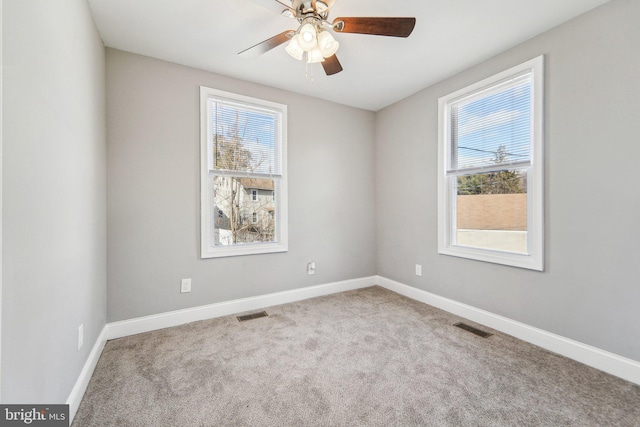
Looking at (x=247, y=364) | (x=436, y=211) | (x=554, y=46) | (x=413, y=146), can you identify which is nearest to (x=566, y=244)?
(x=436, y=211)

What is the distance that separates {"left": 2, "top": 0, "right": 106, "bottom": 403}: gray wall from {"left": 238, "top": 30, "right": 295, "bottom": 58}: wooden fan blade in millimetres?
1034

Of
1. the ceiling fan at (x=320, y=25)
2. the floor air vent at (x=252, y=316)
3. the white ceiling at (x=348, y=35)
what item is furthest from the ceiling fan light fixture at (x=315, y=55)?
the floor air vent at (x=252, y=316)

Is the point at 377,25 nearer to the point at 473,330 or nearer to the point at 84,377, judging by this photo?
the point at 473,330

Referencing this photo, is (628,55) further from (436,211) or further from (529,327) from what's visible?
(529,327)

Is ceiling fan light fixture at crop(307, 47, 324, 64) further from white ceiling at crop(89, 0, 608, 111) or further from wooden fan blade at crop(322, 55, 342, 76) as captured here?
white ceiling at crop(89, 0, 608, 111)

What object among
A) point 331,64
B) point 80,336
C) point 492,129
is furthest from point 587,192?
point 80,336

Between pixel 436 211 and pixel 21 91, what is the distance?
10.7ft

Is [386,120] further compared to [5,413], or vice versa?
[386,120]

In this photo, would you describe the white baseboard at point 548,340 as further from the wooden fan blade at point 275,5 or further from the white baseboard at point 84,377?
the white baseboard at point 84,377

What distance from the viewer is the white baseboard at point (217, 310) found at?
95.3 inches

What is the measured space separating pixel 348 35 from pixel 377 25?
0.67m

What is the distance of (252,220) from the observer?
122 inches

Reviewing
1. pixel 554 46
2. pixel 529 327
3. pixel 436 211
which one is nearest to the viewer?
pixel 554 46

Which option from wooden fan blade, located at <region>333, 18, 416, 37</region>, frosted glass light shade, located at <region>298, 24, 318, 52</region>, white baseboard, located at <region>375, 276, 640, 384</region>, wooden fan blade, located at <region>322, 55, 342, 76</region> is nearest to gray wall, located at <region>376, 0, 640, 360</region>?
white baseboard, located at <region>375, 276, 640, 384</region>
